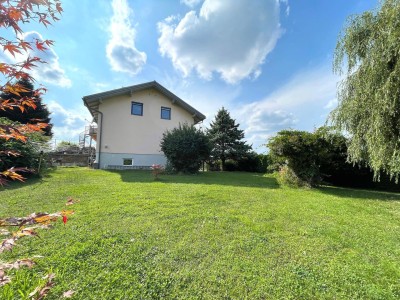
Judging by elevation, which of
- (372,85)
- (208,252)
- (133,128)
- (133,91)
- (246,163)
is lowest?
(208,252)

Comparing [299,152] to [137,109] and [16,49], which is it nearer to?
[16,49]

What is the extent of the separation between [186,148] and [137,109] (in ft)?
20.3

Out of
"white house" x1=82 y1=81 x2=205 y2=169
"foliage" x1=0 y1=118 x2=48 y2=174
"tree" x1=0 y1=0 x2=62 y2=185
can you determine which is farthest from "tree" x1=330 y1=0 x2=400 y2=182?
"white house" x1=82 y1=81 x2=205 y2=169

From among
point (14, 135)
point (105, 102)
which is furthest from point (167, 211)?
point (105, 102)

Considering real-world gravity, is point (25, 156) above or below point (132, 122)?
below

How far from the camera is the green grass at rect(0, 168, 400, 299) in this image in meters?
2.41

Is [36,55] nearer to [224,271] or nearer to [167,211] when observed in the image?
[224,271]

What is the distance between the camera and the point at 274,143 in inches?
351

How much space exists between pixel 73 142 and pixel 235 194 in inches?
1148

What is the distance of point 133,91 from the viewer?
15609 mm

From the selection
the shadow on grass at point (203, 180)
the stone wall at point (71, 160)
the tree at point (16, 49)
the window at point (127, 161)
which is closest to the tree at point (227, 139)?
the window at point (127, 161)

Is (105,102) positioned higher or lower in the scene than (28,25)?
higher

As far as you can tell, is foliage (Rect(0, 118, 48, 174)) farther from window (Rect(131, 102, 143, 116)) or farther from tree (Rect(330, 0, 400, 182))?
tree (Rect(330, 0, 400, 182))

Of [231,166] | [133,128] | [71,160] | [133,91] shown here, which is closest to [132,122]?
[133,128]
